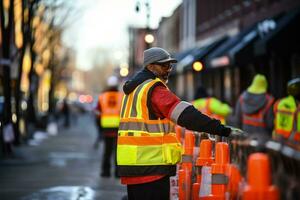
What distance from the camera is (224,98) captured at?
35.4m

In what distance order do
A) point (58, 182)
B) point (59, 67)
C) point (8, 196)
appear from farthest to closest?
point (59, 67)
point (58, 182)
point (8, 196)

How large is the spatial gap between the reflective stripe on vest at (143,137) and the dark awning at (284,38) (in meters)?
15.1

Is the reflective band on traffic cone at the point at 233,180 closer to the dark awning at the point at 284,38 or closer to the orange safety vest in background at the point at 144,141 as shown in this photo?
the orange safety vest in background at the point at 144,141

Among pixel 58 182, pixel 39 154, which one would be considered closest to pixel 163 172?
pixel 58 182

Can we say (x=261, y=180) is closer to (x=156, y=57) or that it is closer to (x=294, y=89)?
(x=156, y=57)

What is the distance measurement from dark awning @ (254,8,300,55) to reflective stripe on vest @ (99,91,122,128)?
680 cm

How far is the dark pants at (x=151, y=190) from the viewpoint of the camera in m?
7.30

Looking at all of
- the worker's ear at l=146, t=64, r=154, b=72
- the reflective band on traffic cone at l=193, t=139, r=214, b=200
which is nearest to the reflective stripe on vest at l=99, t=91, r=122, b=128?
the reflective band on traffic cone at l=193, t=139, r=214, b=200

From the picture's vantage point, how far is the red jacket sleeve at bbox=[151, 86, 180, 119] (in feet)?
23.5

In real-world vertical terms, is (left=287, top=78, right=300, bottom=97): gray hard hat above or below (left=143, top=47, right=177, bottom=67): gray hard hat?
below

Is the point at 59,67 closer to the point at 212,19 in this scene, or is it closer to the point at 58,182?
the point at 212,19

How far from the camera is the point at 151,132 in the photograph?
23.9 ft

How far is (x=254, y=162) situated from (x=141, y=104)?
1707mm

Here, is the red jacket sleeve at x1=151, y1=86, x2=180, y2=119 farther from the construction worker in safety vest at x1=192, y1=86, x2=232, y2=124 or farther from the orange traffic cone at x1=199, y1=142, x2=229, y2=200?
the construction worker in safety vest at x1=192, y1=86, x2=232, y2=124
